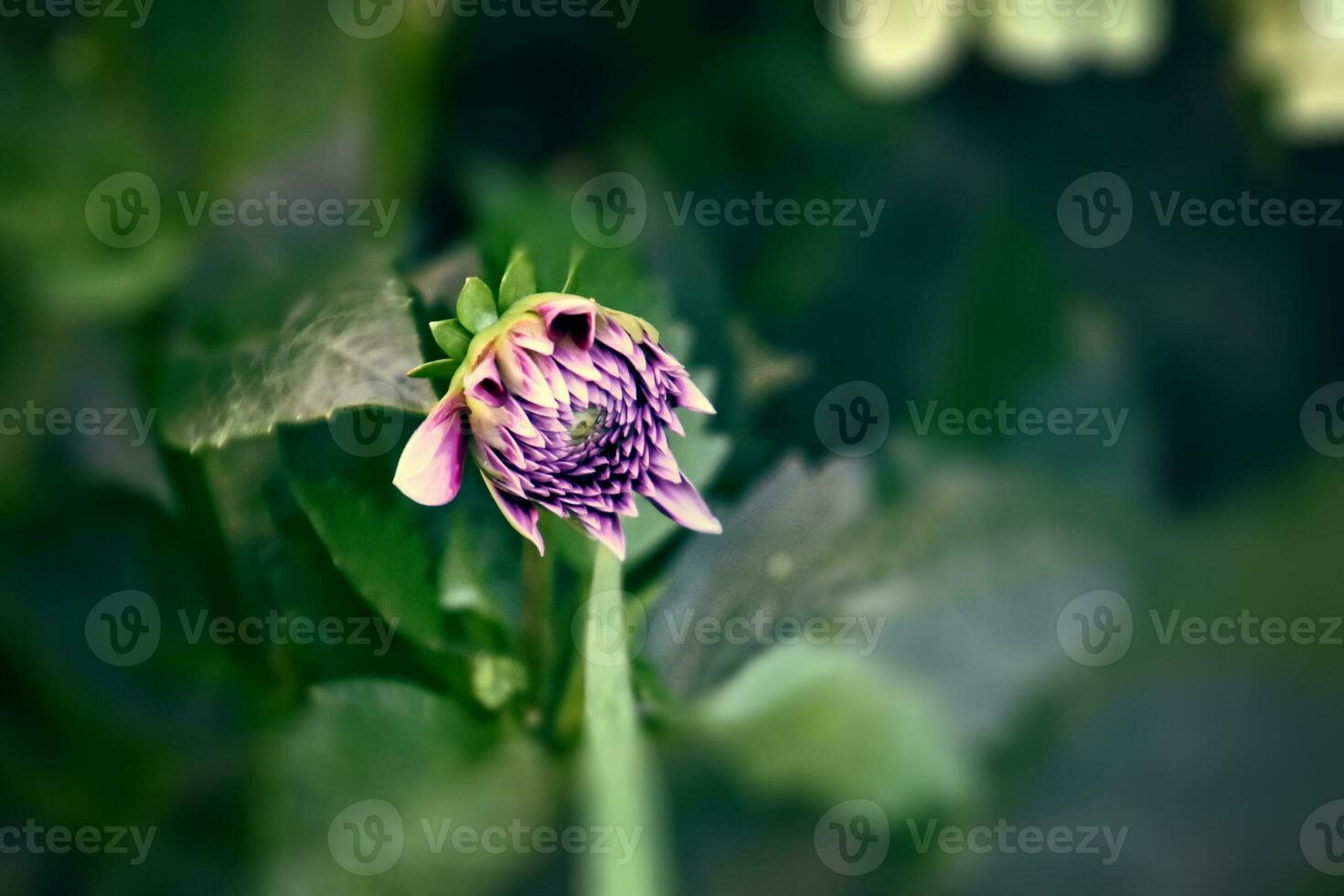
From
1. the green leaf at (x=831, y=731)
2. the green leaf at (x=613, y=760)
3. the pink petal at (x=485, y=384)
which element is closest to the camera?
the pink petal at (x=485, y=384)

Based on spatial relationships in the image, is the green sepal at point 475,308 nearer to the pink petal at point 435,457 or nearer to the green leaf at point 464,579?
the pink petal at point 435,457

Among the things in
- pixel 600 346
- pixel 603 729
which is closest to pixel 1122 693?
pixel 603 729

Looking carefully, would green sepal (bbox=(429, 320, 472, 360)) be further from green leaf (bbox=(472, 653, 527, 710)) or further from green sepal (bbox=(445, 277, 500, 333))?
green leaf (bbox=(472, 653, 527, 710))

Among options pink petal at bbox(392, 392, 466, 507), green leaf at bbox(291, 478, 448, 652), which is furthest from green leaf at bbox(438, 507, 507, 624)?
pink petal at bbox(392, 392, 466, 507)

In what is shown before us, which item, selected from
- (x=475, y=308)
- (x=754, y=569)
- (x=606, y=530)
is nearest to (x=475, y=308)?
(x=475, y=308)

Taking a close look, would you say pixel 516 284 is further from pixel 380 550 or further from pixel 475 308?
pixel 380 550

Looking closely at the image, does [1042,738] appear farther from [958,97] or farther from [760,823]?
[958,97]

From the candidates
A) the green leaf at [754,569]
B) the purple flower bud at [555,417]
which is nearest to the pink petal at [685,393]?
the purple flower bud at [555,417]
